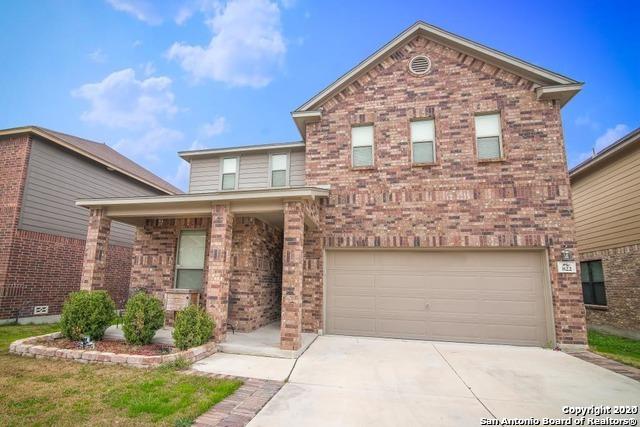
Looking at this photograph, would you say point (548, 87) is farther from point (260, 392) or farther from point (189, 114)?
point (189, 114)

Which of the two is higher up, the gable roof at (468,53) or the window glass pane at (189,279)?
the gable roof at (468,53)

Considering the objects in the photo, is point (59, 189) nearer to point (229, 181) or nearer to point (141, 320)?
point (229, 181)

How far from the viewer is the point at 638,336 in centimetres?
909

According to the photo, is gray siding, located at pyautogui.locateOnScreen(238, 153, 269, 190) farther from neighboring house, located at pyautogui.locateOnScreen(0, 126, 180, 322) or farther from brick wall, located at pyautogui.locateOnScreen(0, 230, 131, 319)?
brick wall, located at pyautogui.locateOnScreen(0, 230, 131, 319)

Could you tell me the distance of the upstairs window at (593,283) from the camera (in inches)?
426

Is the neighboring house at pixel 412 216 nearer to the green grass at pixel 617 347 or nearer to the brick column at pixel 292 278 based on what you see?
the brick column at pixel 292 278

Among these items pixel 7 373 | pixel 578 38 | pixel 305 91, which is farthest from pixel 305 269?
pixel 305 91

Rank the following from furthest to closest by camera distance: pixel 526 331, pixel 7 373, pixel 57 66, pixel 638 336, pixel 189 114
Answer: pixel 189 114, pixel 57 66, pixel 638 336, pixel 526 331, pixel 7 373

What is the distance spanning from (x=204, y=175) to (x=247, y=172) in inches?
63.8

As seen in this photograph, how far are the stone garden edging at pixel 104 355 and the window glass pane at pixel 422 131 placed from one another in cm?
711

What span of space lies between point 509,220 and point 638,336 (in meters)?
5.72

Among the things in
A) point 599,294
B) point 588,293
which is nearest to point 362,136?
point 599,294

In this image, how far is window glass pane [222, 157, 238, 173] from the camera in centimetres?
1102

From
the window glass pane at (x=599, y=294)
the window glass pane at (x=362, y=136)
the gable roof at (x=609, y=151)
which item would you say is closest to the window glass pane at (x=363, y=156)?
the window glass pane at (x=362, y=136)
